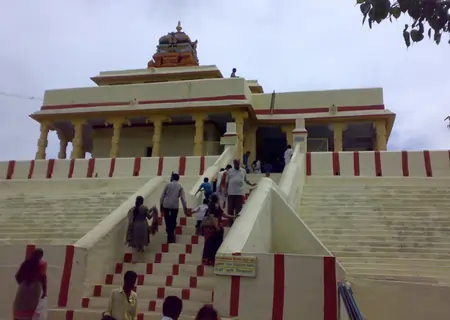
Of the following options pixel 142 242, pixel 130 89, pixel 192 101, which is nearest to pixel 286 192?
pixel 142 242

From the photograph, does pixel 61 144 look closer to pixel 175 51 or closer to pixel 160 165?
pixel 175 51

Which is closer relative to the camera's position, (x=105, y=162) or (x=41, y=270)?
(x=41, y=270)

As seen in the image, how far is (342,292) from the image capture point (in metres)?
5.49

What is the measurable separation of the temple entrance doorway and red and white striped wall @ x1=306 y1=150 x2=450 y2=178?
949 cm

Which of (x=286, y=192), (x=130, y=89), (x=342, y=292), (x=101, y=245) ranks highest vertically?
(x=130, y=89)

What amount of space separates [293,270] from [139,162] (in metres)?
8.93

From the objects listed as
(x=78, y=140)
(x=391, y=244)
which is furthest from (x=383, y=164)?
(x=78, y=140)

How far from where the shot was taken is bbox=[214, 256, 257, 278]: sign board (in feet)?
18.7

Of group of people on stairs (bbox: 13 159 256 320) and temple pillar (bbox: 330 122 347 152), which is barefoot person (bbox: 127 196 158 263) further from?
temple pillar (bbox: 330 122 347 152)

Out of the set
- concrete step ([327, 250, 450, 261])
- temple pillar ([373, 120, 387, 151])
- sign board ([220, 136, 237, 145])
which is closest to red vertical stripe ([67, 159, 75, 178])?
sign board ([220, 136, 237, 145])

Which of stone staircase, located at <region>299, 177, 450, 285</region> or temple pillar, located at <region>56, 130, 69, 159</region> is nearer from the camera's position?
stone staircase, located at <region>299, 177, 450, 285</region>

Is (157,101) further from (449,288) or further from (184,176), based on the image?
(449,288)

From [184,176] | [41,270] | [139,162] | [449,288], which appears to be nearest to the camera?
[41,270]

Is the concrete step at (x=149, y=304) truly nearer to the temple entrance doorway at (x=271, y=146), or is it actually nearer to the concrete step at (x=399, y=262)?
the concrete step at (x=399, y=262)
